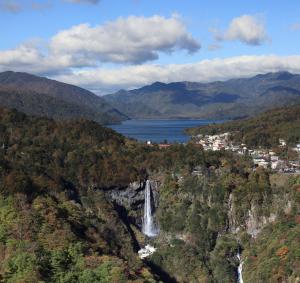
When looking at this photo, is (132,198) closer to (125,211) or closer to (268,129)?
(125,211)

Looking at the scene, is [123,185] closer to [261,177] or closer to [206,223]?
[206,223]

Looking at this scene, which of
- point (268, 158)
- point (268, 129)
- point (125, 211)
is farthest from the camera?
point (268, 129)

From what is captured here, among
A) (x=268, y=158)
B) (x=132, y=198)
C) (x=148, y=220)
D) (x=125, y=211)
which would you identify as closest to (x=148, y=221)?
(x=148, y=220)

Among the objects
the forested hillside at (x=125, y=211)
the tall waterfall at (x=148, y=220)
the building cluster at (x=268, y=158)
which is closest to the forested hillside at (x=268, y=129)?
the building cluster at (x=268, y=158)

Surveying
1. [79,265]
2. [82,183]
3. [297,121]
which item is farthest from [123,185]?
[297,121]

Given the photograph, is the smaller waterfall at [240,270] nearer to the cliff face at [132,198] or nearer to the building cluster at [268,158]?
the cliff face at [132,198]

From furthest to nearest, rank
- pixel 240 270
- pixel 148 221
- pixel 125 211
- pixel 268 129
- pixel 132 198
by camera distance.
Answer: pixel 268 129 → pixel 132 198 → pixel 125 211 → pixel 148 221 → pixel 240 270
